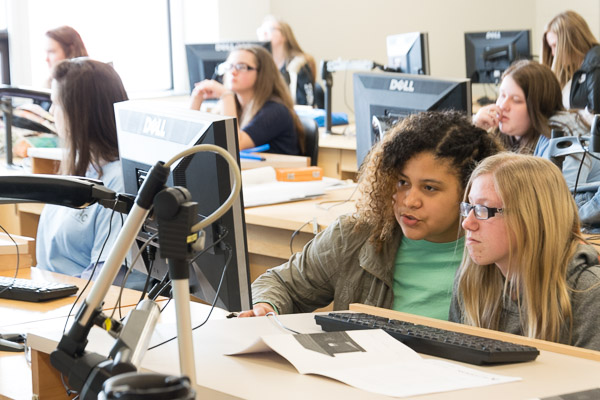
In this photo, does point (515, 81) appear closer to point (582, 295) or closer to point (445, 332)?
point (582, 295)

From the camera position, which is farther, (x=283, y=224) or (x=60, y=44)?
(x=60, y=44)

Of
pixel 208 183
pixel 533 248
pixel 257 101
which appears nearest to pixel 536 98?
pixel 257 101

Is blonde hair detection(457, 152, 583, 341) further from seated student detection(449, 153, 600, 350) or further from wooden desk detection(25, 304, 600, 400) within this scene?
wooden desk detection(25, 304, 600, 400)

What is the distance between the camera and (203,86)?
4.30 meters

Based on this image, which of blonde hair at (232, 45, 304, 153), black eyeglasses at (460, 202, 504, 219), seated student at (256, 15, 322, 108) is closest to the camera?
black eyeglasses at (460, 202, 504, 219)

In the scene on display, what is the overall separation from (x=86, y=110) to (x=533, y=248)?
4.26 ft

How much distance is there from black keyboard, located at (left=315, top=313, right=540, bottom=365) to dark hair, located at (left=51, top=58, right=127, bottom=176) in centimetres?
121

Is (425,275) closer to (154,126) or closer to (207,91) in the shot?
(154,126)

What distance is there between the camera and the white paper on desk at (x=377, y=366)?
1.03 m

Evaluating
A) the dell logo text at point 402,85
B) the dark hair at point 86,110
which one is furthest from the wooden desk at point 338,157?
the dark hair at point 86,110

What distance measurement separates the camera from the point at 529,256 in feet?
4.97

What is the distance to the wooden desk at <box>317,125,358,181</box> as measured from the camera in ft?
15.3

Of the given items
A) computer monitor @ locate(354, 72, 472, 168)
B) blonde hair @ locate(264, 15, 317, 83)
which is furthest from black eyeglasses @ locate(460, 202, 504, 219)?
blonde hair @ locate(264, 15, 317, 83)

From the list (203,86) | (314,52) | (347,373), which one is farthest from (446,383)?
(314,52)
